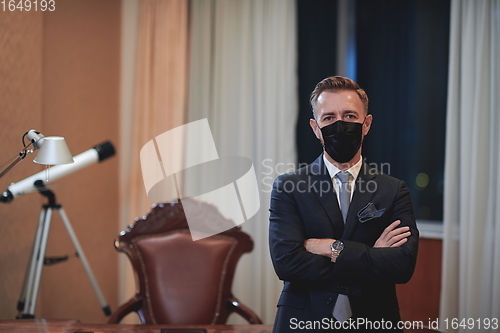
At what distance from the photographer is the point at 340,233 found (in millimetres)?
1814

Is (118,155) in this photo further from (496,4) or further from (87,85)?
(496,4)

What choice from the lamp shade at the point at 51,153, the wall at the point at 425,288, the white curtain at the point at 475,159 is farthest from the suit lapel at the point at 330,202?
the wall at the point at 425,288

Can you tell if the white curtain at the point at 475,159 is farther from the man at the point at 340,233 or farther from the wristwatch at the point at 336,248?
the wristwatch at the point at 336,248

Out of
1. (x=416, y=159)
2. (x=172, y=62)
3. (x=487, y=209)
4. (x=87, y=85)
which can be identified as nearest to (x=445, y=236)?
(x=487, y=209)

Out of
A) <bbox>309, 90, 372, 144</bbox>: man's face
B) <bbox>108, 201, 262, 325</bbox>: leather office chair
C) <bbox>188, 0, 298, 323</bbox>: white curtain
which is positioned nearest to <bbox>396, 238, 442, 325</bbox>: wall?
<bbox>188, 0, 298, 323</bbox>: white curtain

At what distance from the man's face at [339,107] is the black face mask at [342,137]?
0.02 m

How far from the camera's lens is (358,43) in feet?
12.6

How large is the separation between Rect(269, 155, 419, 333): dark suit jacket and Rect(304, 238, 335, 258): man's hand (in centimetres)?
2

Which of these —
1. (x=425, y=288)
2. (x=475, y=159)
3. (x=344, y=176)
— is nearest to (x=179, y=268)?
(x=344, y=176)

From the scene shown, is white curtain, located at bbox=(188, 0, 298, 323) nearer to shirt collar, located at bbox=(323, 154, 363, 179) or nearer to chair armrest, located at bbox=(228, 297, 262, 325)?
chair armrest, located at bbox=(228, 297, 262, 325)

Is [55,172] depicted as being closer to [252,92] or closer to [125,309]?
[125,309]

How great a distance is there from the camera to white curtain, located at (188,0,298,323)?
3.55 m

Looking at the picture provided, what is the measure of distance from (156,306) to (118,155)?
4.92 feet

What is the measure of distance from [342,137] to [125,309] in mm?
1437
